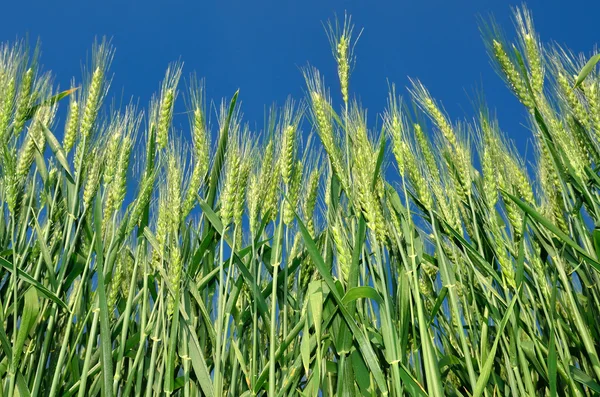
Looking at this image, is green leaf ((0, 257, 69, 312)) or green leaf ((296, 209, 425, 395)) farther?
green leaf ((0, 257, 69, 312))

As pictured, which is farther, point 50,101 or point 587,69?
point 50,101

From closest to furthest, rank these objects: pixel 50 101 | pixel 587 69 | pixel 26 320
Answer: pixel 26 320 → pixel 587 69 → pixel 50 101

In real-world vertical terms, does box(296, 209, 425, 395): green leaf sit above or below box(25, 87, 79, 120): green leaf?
below

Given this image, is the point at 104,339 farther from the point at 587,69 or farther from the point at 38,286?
the point at 587,69

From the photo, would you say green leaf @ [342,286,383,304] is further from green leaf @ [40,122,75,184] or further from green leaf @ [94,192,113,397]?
green leaf @ [40,122,75,184]

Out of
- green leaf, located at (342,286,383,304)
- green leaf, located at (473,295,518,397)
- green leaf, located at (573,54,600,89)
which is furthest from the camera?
green leaf, located at (573,54,600,89)

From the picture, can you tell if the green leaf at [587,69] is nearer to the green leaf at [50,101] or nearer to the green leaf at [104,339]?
the green leaf at [104,339]

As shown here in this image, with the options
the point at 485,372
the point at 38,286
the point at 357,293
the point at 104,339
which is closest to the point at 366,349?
the point at 357,293

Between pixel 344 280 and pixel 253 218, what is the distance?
0.28 metres

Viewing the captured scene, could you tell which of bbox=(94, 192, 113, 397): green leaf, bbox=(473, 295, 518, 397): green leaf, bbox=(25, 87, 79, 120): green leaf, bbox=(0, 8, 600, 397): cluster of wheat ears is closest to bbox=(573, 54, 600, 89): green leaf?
bbox=(0, 8, 600, 397): cluster of wheat ears

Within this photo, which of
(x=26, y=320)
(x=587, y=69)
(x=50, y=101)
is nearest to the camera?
(x=26, y=320)

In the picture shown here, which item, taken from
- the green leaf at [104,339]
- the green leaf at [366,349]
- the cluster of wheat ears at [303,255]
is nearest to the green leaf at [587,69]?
the cluster of wheat ears at [303,255]

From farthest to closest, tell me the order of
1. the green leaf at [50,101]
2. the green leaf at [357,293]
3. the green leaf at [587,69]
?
the green leaf at [50,101], the green leaf at [587,69], the green leaf at [357,293]

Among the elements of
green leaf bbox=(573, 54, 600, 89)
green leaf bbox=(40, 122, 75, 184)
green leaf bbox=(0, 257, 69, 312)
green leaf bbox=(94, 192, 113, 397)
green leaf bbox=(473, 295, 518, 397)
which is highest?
green leaf bbox=(573, 54, 600, 89)
